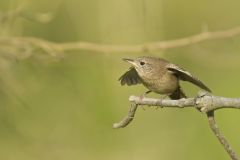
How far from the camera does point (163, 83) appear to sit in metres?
2.71

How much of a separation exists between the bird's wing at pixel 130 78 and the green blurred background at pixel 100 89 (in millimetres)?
1149

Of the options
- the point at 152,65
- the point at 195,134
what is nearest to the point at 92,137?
the point at 195,134

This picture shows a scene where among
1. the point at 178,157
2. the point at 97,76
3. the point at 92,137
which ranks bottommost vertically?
the point at 178,157

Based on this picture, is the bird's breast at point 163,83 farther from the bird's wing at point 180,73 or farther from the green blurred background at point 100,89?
the green blurred background at point 100,89

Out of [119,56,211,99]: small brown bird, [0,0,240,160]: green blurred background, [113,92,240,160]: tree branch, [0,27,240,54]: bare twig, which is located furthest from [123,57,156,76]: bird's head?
[0,0,240,160]: green blurred background

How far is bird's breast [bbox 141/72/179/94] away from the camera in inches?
107

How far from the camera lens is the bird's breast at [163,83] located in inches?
107

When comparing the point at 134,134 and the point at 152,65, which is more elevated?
the point at 134,134

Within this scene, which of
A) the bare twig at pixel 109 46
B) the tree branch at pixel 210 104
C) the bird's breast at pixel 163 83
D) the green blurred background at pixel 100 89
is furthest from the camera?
the green blurred background at pixel 100 89

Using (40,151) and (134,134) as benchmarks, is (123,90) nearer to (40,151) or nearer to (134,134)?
(134,134)

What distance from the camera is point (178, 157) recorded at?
13.8 ft

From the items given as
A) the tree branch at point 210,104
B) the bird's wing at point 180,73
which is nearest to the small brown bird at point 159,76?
the bird's wing at point 180,73

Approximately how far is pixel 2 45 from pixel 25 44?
108mm

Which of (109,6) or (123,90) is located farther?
(123,90)
